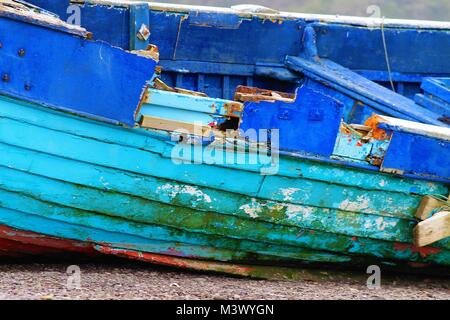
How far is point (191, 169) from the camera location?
205 inches

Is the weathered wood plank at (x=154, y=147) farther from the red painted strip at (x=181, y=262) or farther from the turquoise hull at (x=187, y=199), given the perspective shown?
the red painted strip at (x=181, y=262)

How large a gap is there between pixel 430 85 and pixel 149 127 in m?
2.62

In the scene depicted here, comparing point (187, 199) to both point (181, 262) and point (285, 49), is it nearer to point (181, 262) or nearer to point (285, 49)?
point (181, 262)

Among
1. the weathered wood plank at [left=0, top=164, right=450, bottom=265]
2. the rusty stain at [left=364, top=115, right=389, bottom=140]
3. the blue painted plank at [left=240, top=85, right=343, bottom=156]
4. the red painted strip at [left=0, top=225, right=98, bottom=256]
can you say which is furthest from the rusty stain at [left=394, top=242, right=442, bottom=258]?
the red painted strip at [left=0, top=225, right=98, bottom=256]

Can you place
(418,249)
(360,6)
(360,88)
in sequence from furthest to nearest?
(360,6) < (360,88) < (418,249)

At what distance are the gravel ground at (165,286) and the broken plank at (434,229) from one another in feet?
1.14

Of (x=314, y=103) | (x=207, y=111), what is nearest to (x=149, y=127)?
(x=207, y=111)

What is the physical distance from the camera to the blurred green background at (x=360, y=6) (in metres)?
28.3

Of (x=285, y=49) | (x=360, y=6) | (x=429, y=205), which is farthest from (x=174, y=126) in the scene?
(x=360, y=6)

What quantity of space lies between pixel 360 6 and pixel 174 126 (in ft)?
83.8

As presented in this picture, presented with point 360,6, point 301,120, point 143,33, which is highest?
point 360,6

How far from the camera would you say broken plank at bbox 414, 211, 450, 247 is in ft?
17.7

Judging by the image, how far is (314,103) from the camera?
5219mm

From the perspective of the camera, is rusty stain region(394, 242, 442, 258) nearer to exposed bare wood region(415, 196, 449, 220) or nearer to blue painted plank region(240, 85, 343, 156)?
exposed bare wood region(415, 196, 449, 220)
